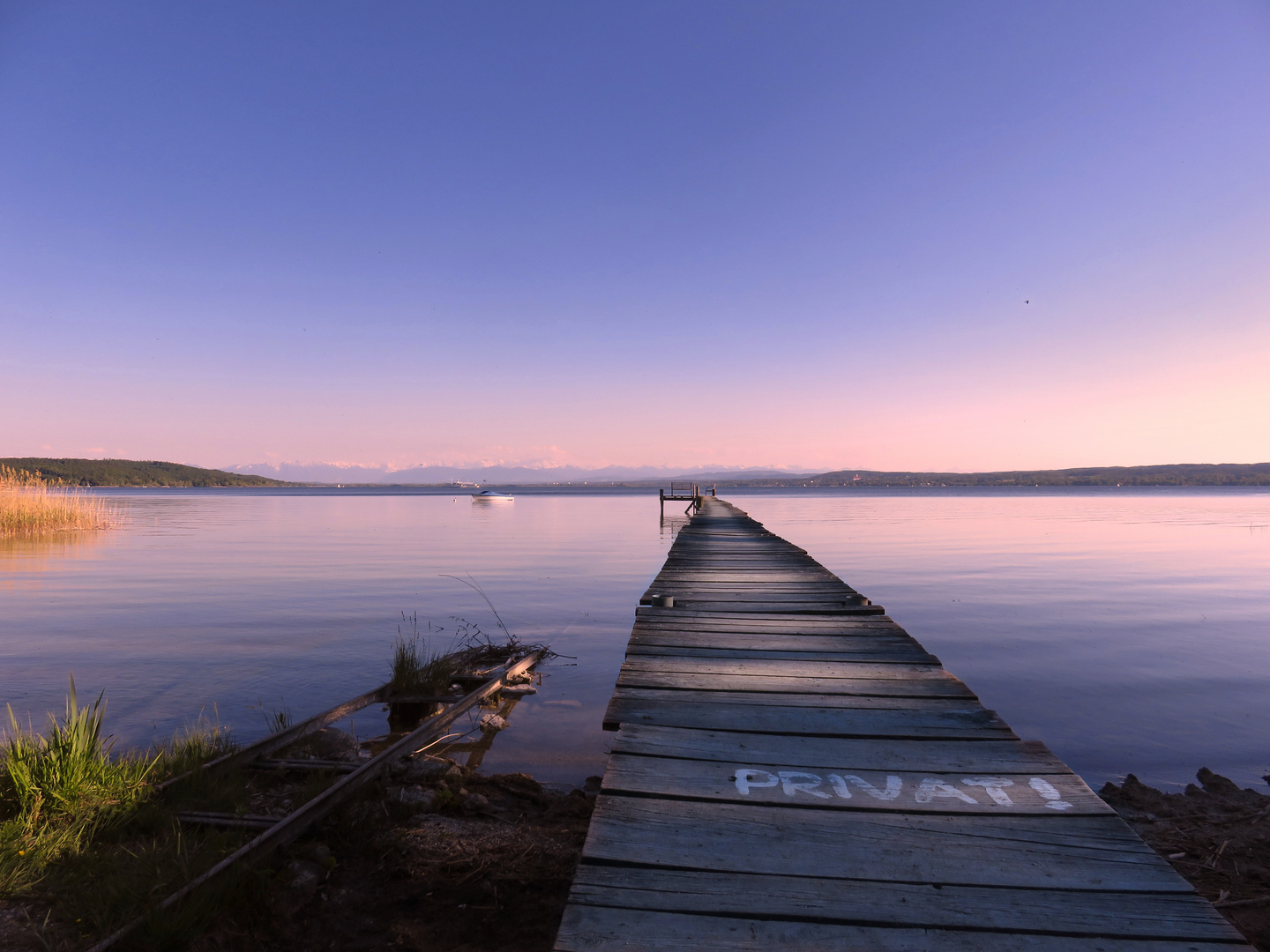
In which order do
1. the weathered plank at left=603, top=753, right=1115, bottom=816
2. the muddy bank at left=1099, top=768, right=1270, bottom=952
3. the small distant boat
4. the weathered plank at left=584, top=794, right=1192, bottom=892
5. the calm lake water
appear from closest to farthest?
the weathered plank at left=584, top=794, right=1192, bottom=892, the weathered plank at left=603, top=753, right=1115, bottom=816, the muddy bank at left=1099, top=768, right=1270, bottom=952, the calm lake water, the small distant boat

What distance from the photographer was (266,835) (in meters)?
3.61

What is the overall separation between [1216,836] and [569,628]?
9.23 meters

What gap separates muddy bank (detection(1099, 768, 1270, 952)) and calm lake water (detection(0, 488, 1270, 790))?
521 millimetres

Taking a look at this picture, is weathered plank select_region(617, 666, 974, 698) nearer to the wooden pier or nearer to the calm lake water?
the wooden pier

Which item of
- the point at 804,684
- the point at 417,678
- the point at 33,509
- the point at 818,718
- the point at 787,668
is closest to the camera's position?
the point at 818,718

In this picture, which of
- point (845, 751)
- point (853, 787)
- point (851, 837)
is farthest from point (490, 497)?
point (851, 837)

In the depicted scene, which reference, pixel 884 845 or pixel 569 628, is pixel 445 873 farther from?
pixel 569 628

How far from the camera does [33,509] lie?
89.1 ft

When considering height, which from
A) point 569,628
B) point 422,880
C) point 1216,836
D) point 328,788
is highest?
point 328,788

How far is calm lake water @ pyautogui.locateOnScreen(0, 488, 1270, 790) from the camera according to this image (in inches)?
282

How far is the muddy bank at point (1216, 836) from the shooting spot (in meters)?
3.75

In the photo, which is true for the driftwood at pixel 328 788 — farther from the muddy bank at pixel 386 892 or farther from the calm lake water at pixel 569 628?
the calm lake water at pixel 569 628

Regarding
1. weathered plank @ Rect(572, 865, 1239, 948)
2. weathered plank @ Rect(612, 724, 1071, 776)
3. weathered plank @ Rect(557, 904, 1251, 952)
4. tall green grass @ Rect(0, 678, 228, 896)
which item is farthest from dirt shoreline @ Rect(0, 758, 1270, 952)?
weathered plank @ Rect(557, 904, 1251, 952)

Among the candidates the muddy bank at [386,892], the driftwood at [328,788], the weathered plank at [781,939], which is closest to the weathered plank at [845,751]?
the muddy bank at [386,892]
